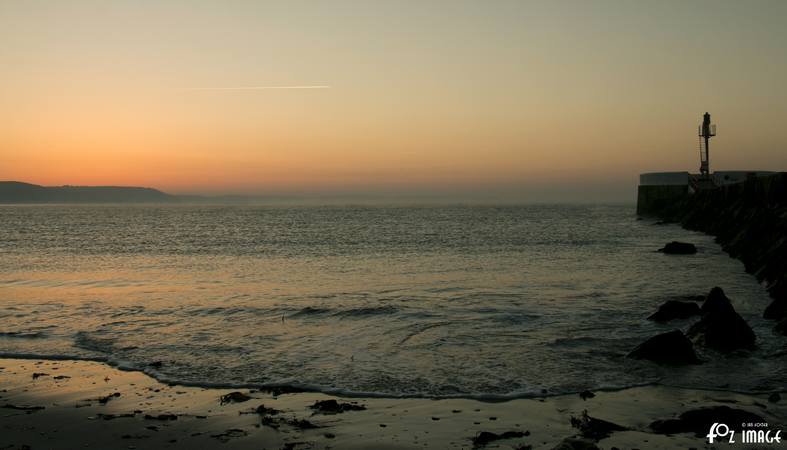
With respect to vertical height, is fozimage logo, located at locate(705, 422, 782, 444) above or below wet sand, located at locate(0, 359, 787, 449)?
above

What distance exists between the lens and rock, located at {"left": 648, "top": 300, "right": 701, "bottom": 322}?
13.7m

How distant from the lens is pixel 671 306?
45.8ft

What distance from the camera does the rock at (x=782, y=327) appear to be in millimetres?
11730

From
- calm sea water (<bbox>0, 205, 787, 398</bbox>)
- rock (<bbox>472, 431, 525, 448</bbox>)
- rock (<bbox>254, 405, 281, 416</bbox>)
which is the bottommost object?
calm sea water (<bbox>0, 205, 787, 398</bbox>)

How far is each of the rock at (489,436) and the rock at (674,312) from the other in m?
7.96

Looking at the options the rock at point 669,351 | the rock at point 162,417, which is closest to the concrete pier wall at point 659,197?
the rock at point 669,351

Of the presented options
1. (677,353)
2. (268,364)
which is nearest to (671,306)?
(677,353)

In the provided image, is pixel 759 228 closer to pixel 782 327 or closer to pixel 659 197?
pixel 782 327

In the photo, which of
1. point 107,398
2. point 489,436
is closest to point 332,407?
point 489,436

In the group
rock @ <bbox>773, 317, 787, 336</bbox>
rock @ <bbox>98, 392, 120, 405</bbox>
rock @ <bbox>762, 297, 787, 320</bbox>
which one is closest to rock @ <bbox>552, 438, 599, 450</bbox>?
rock @ <bbox>98, 392, 120, 405</bbox>

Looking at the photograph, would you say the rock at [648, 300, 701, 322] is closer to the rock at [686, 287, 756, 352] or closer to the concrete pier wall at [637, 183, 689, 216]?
the rock at [686, 287, 756, 352]

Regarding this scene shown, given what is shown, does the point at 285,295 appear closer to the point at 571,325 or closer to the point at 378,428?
the point at 571,325

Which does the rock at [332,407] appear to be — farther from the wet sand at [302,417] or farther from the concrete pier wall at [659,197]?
the concrete pier wall at [659,197]

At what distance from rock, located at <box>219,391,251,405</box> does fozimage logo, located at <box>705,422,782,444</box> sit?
548 centimetres
